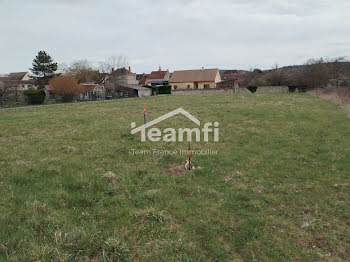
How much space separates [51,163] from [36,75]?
4638cm

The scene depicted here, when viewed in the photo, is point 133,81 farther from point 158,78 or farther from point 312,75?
point 312,75

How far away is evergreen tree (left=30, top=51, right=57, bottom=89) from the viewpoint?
4341cm

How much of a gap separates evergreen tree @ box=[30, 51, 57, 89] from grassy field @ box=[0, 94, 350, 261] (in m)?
42.2

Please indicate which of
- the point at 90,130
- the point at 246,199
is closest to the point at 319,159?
the point at 246,199

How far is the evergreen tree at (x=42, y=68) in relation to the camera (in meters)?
43.4

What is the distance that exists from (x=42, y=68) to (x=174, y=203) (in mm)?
48740

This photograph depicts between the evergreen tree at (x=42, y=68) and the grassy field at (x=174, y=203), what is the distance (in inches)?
1661

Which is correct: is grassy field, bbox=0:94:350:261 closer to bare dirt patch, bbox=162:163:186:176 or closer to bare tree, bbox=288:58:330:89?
bare dirt patch, bbox=162:163:186:176

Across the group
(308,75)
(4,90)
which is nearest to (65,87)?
(4,90)

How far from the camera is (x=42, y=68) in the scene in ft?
145

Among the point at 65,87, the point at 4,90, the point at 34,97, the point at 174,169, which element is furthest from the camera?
the point at 65,87

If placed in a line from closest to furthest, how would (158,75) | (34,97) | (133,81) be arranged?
(34,97) → (158,75) → (133,81)

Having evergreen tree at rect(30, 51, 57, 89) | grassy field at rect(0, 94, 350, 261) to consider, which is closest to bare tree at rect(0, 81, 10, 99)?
evergreen tree at rect(30, 51, 57, 89)

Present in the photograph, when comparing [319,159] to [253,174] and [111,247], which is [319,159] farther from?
[111,247]
